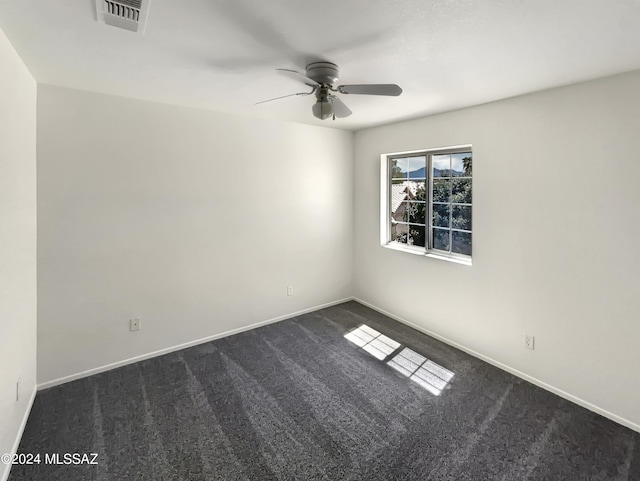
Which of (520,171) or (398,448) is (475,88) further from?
(398,448)

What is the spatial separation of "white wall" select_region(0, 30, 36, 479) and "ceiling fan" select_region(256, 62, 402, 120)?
1.61 metres

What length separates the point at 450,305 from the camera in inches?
133

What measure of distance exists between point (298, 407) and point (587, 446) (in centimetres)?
189

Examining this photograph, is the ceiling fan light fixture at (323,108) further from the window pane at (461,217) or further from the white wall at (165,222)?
the window pane at (461,217)

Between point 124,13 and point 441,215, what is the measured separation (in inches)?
128

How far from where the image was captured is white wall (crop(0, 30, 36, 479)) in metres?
1.77

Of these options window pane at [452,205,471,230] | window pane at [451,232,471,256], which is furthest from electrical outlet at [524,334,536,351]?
window pane at [452,205,471,230]

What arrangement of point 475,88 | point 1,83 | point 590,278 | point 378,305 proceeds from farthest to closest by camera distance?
point 378,305
point 475,88
point 590,278
point 1,83

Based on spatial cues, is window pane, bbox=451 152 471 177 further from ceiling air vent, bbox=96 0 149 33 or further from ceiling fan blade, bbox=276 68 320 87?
ceiling air vent, bbox=96 0 149 33

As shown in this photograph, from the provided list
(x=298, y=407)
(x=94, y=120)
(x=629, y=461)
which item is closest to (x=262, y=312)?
(x=298, y=407)

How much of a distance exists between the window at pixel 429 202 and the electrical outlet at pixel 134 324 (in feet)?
9.62

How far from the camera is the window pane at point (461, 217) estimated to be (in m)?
3.33

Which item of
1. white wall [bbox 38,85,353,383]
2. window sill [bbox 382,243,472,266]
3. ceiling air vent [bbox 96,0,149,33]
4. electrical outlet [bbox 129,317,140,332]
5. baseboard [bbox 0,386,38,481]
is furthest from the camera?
window sill [bbox 382,243,472,266]

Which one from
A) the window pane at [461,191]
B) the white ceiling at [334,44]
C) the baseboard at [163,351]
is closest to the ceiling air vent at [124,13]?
the white ceiling at [334,44]
